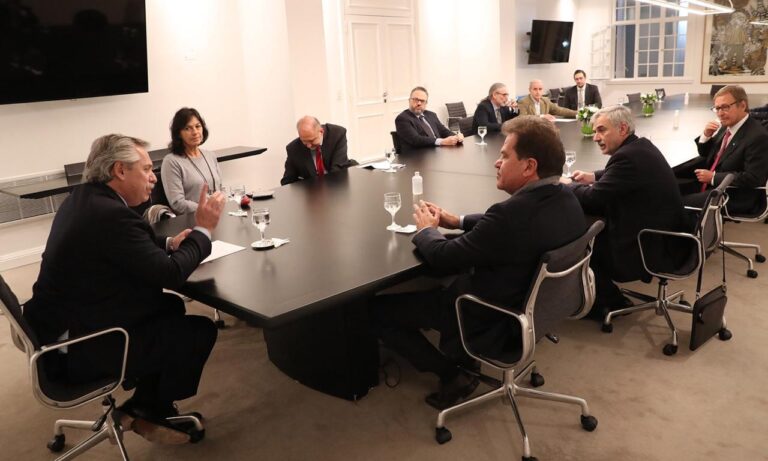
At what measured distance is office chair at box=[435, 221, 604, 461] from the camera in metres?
2.04

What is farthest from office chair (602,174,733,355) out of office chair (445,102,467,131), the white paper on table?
office chair (445,102,467,131)

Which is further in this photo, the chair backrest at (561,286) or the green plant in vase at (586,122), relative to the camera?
the green plant in vase at (586,122)

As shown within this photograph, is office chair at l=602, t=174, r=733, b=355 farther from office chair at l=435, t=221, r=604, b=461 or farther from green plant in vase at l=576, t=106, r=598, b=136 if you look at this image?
green plant in vase at l=576, t=106, r=598, b=136

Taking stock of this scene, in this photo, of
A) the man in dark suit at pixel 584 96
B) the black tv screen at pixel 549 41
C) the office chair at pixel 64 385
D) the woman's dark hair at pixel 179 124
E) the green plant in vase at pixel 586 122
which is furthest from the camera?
the black tv screen at pixel 549 41

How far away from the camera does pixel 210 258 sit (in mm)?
2430

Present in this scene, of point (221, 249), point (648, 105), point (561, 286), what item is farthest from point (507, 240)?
point (648, 105)

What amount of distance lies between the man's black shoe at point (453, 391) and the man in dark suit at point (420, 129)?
121 inches

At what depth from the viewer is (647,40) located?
469 inches

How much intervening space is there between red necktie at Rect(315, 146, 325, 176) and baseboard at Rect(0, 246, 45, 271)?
2.65 m

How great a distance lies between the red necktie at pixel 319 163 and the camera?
4.44 meters

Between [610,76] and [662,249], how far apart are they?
10512mm

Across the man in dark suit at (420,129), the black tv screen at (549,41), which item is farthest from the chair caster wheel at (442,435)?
the black tv screen at (549,41)

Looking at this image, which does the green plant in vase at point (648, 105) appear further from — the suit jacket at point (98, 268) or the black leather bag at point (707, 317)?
the suit jacket at point (98, 268)

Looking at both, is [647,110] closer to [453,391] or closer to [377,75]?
[377,75]
